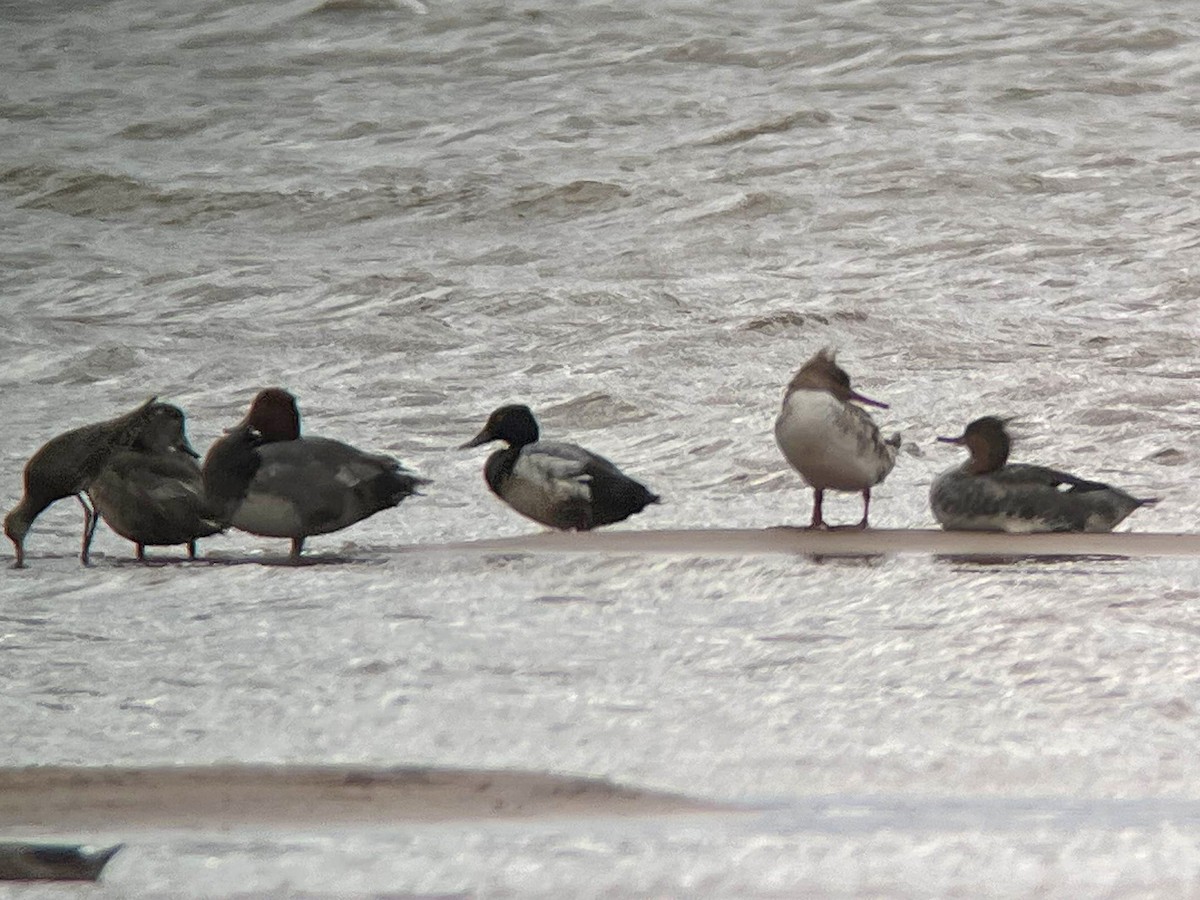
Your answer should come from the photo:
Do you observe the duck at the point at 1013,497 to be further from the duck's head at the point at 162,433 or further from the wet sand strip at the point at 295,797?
the wet sand strip at the point at 295,797

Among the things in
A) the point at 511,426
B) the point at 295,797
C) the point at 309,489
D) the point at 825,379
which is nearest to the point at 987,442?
the point at 825,379

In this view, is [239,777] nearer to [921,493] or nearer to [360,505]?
[360,505]

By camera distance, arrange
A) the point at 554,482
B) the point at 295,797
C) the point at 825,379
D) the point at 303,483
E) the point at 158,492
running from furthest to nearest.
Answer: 1. the point at 554,482
2. the point at 825,379
3. the point at 158,492
4. the point at 303,483
5. the point at 295,797

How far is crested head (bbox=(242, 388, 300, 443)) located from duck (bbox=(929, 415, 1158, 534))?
1751mm

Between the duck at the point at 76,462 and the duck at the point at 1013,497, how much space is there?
2.18 meters

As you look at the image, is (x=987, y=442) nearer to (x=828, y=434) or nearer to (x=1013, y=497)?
(x=1013, y=497)

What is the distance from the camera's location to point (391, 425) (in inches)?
422

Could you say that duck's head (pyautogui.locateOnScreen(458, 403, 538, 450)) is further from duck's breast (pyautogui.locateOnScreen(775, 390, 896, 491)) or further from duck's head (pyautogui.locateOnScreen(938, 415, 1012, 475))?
duck's head (pyautogui.locateOnScreen(938, 415, 1012, 475))

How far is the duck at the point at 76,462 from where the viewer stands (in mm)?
5668

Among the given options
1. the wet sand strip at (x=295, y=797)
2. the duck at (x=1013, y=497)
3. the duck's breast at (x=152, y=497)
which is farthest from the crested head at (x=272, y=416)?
the wet sand strip at (x=295, y=797)

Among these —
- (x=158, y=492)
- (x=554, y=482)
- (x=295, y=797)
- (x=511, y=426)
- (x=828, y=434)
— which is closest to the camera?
(x=295, y=797)

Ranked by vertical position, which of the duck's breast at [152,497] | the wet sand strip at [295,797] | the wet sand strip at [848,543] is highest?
the wet sand strip at [295,797]

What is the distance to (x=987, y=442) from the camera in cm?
568

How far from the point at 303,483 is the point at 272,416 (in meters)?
0.29
